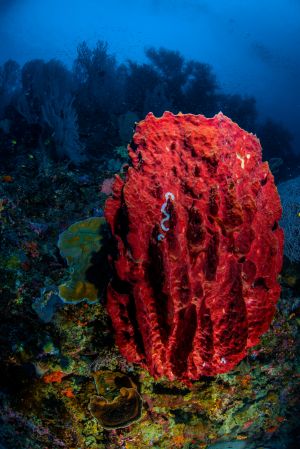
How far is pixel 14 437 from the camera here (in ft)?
11.0

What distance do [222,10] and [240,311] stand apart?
105 metres

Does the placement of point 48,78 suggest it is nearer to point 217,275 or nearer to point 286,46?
point 217,275

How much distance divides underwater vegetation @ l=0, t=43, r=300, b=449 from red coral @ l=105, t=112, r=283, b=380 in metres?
0.01

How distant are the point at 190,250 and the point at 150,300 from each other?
1.62ft

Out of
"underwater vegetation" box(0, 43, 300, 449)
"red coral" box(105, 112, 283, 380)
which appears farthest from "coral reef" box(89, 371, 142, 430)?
"red coral" box(105, 112, 283, 380)

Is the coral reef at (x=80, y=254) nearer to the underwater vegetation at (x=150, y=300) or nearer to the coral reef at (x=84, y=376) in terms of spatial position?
the underwater vegetation at (x=150, y=300)

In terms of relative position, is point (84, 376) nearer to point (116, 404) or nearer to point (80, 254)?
point (116, 404)

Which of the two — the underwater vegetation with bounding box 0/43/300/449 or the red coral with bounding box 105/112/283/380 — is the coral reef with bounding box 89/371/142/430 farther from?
the red coral with bounding box 105/112/283/380

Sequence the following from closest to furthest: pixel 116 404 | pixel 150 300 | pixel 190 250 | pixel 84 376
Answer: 1. pixel 190 250
2. pixel 150 300
3. pixel 116 404
4. pixel 84 376

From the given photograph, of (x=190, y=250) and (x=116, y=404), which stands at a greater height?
(x=190, y=250)

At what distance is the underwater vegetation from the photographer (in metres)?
1.99

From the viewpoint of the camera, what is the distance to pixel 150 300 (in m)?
2.10

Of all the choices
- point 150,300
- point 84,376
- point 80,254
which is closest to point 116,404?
point 84,376

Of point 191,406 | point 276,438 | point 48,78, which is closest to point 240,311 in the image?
point 191,406
